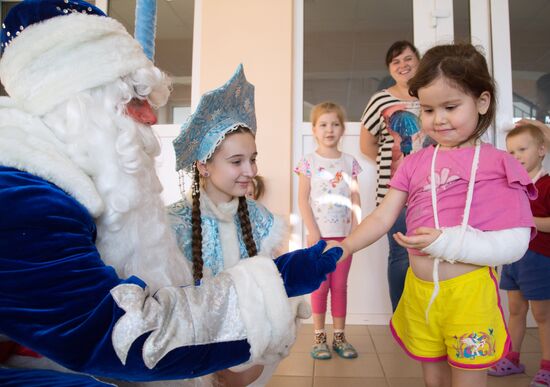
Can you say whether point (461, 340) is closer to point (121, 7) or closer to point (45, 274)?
point (45, 274)

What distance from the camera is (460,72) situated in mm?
1319

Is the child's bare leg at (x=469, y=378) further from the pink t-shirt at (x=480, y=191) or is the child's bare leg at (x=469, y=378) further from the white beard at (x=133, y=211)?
the white beard at (x=133, y=211)

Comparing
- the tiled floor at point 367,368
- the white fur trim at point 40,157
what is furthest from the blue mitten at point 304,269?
the tiled floor at point 367,368

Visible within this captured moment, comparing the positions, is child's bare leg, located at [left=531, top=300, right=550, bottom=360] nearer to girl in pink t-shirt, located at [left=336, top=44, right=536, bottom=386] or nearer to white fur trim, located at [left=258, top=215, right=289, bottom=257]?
girl in pink t-shirt, located at [left=336, top=44, right=536, bottom=386]

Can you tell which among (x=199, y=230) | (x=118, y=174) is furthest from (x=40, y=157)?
(x=199, y=230)

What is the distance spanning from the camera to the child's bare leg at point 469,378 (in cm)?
124

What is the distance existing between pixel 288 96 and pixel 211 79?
62 cm

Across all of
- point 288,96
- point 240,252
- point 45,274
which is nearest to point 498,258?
point 240,252

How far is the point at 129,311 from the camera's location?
692 mm

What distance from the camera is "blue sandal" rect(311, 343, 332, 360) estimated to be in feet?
7.88

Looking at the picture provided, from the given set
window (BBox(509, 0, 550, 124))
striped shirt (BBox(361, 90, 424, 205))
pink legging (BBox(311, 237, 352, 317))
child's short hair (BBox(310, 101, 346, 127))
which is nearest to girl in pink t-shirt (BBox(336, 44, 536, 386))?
striped shirt (BBox(361, 90, 424, 205))

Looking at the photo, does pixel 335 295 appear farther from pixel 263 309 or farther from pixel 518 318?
pixel 263 309

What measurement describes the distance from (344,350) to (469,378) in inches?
50.1

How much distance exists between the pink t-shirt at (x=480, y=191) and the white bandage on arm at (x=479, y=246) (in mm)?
43
